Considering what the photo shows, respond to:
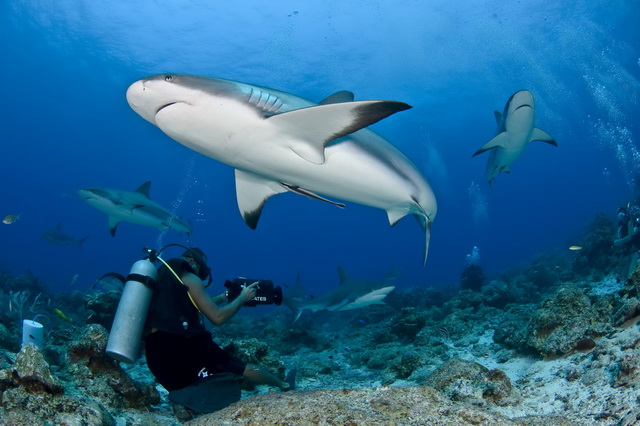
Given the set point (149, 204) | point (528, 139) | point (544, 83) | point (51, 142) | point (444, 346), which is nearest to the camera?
point (444, 346)

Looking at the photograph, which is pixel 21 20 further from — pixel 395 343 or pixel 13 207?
pixel 13 207

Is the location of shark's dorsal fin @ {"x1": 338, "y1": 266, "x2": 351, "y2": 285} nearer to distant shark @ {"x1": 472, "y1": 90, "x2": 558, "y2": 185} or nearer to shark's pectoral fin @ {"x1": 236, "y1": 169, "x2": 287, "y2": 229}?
distant shark @ {"x1": 472, "y1": 90, "x2": 558, "y2": 185}

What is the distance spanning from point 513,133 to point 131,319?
924 centimetres

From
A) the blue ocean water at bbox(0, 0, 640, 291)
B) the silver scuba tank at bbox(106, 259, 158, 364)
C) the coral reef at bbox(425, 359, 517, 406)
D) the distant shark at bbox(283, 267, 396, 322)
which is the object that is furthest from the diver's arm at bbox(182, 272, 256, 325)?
the blue ocean water at bbox(0, 0, 640, 291)

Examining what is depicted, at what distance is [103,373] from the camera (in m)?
3.77

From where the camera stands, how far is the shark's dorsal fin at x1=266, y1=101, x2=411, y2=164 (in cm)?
265

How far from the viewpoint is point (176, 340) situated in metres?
3.56

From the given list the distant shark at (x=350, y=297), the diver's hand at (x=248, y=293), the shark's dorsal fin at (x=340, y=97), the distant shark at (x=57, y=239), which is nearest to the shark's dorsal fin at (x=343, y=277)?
the distant shark at (x=350, y=297)

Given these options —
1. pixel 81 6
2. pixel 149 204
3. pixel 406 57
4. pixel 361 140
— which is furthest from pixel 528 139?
pixel 81 6

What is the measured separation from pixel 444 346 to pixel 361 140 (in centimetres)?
462

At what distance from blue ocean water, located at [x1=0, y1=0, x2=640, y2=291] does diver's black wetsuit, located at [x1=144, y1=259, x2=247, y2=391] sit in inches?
663

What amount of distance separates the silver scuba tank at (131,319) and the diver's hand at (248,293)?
1.03m

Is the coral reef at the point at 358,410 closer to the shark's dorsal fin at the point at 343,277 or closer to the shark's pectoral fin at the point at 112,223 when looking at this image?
the shark's dorsal fin at the point at 343,277

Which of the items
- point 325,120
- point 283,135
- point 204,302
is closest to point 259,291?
point 204,302
